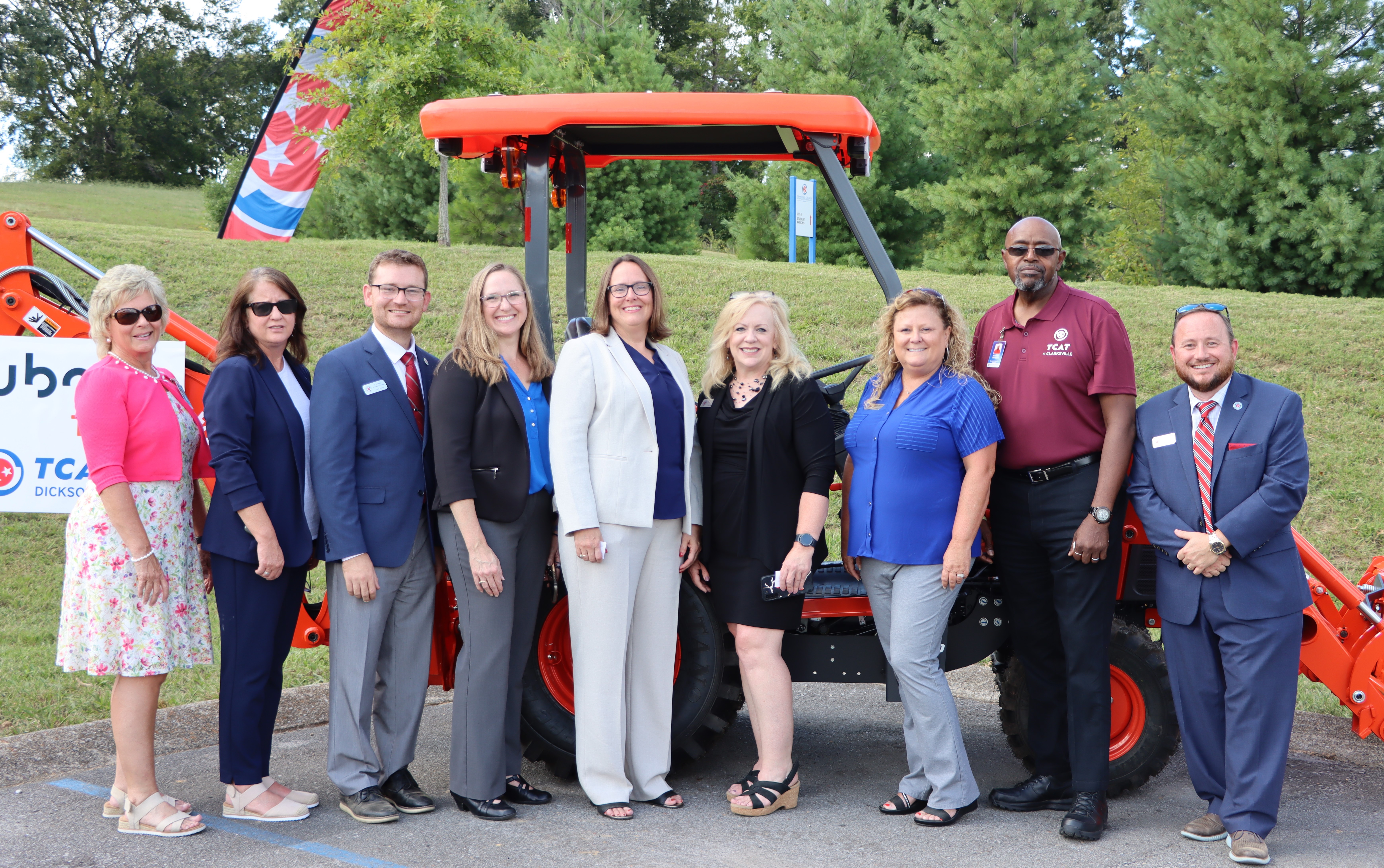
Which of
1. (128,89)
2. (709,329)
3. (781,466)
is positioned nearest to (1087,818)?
(781,466)

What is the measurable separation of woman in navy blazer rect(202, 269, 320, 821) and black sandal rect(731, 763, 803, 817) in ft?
4.89

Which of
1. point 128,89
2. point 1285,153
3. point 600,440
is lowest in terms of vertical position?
point 600,440

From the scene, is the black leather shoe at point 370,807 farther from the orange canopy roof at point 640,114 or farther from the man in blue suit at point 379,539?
the orange canopy roof at point 640,114

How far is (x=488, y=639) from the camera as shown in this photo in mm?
Result: 3730

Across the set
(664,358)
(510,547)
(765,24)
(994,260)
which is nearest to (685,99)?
(664,358)

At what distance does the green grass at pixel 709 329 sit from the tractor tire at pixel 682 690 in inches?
81.2

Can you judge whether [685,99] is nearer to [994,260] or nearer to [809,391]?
[809,391]

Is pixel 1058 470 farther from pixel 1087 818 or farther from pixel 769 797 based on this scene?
pixel 769 797

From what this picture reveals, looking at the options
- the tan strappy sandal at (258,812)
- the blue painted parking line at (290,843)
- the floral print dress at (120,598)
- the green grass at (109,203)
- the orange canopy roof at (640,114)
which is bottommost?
the blue painted parking line at (290,843)

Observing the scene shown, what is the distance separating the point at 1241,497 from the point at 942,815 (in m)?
1.41

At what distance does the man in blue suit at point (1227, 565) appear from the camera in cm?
340

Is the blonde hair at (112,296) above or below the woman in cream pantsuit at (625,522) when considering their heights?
above

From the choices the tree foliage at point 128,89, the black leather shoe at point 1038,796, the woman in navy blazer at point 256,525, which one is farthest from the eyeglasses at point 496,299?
the tree foliage at point 128,89

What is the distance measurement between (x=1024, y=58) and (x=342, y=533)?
16418 mm
